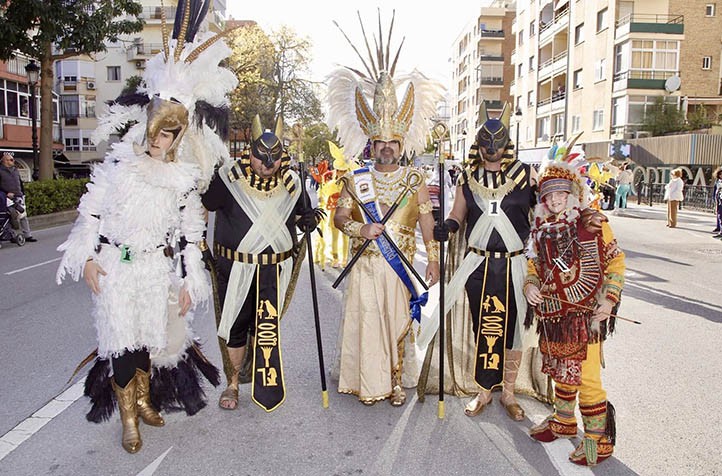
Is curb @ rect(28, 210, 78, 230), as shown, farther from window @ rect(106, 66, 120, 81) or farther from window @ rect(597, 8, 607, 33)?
window @ rect(106, 66, 120, 81)

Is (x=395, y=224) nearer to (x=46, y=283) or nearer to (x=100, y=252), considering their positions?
(x=100, y=252)

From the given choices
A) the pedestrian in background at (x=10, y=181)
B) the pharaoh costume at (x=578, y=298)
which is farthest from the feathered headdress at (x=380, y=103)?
the pedestrian in background at (x=10, y=181)

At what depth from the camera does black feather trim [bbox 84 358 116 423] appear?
3820 millimetres

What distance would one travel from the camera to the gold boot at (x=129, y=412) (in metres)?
3.61

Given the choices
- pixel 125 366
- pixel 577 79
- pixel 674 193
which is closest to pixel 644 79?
pixel 577 79

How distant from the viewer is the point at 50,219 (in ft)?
55.6

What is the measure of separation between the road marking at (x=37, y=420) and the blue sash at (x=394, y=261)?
2.52 m

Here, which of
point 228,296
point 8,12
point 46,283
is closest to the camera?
point 228,296

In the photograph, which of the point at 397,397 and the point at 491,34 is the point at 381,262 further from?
the point at 491,34

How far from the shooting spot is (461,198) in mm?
4344

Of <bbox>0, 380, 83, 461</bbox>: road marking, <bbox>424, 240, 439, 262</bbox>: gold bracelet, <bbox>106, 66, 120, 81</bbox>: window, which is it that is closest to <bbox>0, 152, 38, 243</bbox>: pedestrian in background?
<bbox>0, 380, 83, 461</bbox>: road marking

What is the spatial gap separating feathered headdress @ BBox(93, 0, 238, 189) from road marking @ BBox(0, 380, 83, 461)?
1900mm

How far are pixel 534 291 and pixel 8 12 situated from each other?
51.8 feet

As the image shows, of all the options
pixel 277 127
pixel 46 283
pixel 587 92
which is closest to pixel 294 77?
pixel 587 92
